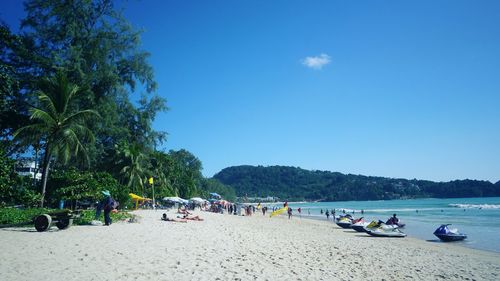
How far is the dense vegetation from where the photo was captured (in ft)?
60.6

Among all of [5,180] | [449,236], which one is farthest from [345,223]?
[5,180]

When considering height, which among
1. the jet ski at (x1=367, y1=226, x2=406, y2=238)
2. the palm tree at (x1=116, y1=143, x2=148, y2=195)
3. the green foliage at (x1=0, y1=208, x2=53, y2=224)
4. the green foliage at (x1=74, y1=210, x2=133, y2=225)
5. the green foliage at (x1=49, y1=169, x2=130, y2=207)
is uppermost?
the palm tree at (x1=116, y1=143, x2=148, y2=195)

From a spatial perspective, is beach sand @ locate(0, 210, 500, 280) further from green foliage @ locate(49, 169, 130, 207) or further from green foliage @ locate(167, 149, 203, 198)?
green foliage @ locate(167, 149, 203, 198)

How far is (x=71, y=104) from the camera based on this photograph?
21172mm

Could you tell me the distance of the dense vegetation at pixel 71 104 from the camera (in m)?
18.5

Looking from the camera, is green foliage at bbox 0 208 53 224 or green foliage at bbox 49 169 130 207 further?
green foliage at bbox 49 169 130 207

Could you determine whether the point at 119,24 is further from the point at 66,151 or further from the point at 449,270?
the point at 449,270

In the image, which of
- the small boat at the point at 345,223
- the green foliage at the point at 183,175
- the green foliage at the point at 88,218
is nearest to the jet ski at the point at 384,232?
the small boat at the point at 345,223

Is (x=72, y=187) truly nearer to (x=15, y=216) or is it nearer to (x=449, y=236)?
(x=15, y=216)

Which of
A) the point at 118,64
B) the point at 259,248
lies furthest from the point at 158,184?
the point at 259,248

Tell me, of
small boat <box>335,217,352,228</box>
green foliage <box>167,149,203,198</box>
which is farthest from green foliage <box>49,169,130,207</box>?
green foliage <box>167,149,203,198</box>

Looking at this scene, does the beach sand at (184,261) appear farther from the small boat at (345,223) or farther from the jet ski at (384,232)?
the small boat at (345,223)

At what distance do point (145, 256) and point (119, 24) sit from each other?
2374 centimetres

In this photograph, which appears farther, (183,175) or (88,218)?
(183,175)
